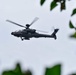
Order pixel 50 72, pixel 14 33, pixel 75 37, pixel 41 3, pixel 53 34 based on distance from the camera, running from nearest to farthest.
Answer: pixel 50 72 < pixel 75 37 < pixel 41 3 < pixel 14 33 < pixel 53 34

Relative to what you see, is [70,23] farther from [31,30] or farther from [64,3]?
[31,30]

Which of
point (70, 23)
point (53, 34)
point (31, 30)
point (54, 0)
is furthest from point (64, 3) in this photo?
point (53, 34)

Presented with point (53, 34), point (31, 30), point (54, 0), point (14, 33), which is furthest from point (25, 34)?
point (54, 0)

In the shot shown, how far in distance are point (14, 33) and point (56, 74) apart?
167 feet

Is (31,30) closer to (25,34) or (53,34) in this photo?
(25,34)

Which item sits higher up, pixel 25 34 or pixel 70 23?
→ pixel 25 34

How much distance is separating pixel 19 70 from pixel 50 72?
0.36ft

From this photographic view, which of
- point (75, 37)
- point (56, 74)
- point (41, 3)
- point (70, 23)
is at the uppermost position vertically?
point (41, 3)

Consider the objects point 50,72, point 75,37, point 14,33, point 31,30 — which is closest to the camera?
point 50,72

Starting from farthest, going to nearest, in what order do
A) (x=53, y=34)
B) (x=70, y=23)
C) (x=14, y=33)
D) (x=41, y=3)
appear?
(x=53, y=34), (x=14, y=33), (x=41, y=3), (x=70, y=23)

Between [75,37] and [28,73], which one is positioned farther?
[75,37]

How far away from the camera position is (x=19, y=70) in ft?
2.69

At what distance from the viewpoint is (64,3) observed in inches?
104

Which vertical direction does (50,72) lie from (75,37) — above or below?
below
